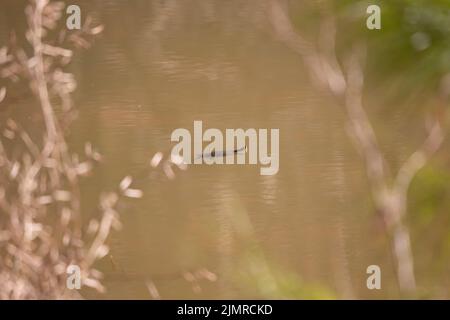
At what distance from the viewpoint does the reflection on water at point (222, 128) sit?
5.12ft

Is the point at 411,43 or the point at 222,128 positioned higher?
the point at 222,128

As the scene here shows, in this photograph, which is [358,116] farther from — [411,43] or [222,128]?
[411,43]

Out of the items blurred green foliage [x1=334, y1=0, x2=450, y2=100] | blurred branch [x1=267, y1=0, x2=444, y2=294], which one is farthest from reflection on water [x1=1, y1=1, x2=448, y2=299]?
blurred green foliage [x1=334, y1=0, x2=450, y2=100]

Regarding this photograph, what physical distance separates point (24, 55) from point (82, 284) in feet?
2.08

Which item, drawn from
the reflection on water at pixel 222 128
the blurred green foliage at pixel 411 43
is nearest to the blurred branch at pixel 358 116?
the reflection on water at pixel 222 128

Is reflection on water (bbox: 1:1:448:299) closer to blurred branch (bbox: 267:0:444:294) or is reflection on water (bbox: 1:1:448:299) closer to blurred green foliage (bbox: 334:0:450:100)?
blurred branch (bbox: 267:0:444:294)

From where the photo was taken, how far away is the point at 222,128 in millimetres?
1553

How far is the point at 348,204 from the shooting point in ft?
5.14

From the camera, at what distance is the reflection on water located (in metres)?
1.56

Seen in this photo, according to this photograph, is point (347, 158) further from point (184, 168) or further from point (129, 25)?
point (129, 25)

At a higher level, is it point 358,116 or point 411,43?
point 358,116

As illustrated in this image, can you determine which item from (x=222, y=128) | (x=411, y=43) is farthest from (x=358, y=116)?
(x=411, y=43)

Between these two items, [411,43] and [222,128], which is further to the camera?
[222,128]
